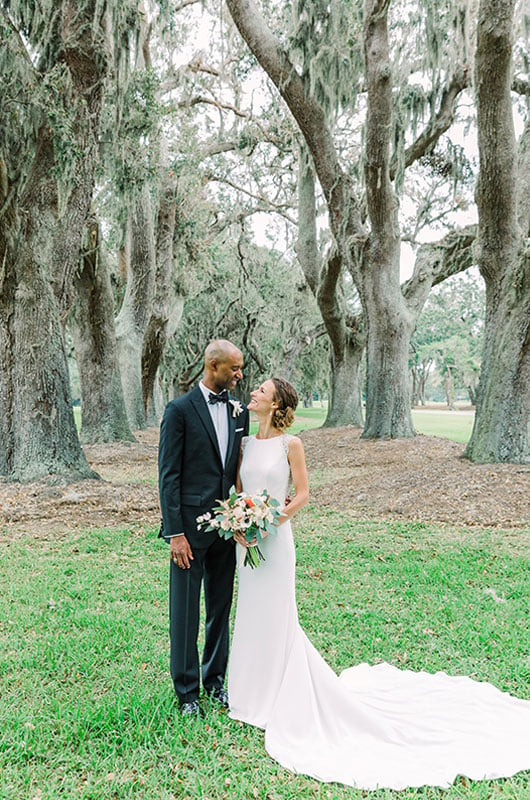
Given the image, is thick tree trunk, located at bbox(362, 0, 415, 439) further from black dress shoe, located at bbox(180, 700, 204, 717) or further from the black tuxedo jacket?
black dress shoe, located at bbox(180, 700, 204, 717)

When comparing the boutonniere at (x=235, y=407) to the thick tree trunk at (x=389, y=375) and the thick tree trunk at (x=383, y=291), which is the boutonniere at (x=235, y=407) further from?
the thick tree trunk at (x=389, y=375)

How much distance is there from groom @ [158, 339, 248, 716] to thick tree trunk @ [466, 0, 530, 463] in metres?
6.38

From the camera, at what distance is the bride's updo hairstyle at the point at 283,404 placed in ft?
9.59

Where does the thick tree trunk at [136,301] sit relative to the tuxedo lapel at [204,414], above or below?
above

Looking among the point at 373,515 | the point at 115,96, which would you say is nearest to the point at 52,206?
the point at 115,96

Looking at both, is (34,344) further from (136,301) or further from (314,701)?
(136,301)

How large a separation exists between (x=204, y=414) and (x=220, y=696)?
57.1 inches

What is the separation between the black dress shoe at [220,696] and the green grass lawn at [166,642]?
10 centimetres

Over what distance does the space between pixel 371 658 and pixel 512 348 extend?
5961 mm

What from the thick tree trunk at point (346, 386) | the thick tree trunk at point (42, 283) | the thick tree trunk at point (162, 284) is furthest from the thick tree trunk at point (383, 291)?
the thick tree trunk at point (162, 284)

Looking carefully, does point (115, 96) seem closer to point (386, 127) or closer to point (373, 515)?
point (386, 127)

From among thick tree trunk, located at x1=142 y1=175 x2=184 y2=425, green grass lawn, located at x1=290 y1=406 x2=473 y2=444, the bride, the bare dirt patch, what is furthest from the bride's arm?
thick tree trunk, located at x1=142 y1=175 x2=184 y2=425

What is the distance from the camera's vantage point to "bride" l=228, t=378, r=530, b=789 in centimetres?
254

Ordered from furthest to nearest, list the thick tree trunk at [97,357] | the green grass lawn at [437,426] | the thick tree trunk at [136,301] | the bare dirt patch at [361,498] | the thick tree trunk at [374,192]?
the green grass lawn at [437,426] → the thick tree trunk at [136,301] → the thick tree trunk at [97,357] → the thick tree trunk at [374,192] → the bare dirt patch at [361,498]
